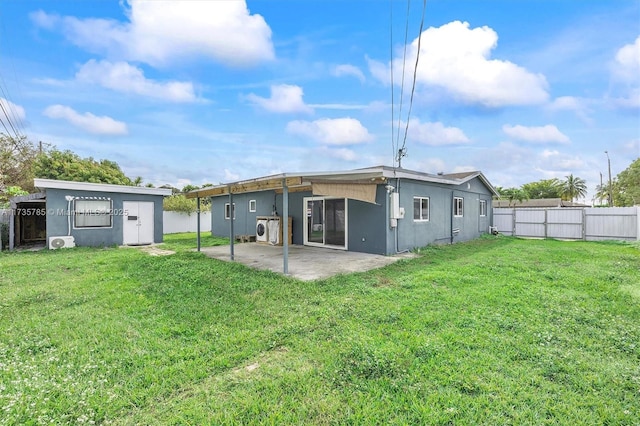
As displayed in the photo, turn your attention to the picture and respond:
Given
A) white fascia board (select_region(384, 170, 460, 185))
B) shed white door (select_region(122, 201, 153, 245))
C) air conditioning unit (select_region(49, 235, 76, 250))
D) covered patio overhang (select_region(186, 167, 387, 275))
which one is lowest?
air conditioning unit (select_region(49, 235, 76, 250))

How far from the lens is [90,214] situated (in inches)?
421

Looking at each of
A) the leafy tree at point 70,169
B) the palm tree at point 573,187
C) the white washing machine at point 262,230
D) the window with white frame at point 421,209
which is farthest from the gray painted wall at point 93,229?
the palm tree at point 573,187

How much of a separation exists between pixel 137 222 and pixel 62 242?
7.60ft

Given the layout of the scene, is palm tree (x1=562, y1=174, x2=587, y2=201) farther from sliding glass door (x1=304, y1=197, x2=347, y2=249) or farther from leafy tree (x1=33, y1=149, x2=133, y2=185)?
leafy tree (x1=33, y1=149, x2=133, y2=185)

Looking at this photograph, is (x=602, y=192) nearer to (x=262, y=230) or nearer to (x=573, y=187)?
(x=573, y=187)

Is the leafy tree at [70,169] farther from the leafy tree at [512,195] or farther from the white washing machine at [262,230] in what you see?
the leafy tree at [512,195]

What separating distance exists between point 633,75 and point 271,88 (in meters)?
11.5

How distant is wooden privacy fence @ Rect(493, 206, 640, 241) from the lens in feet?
40.8

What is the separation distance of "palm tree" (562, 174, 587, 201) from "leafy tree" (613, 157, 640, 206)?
9280 mm

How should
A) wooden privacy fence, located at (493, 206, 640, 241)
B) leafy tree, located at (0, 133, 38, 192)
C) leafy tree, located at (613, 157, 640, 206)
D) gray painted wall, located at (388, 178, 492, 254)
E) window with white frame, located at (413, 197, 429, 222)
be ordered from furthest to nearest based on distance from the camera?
leafy tree, located at (613, 157, 640, 206) < leafy tree, located at (0, 133, 38, 192) < wooden privacy fence, located at (493, 206, 640, 241) < window with white frame, located at (413, 197, 429, 222) < gray painted wall, located at (388, 178, 492, 254)

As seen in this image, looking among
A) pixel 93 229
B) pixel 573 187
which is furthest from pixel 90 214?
pixel 573 187

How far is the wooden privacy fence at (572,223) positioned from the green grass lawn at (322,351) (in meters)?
9.59

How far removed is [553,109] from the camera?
463 inches

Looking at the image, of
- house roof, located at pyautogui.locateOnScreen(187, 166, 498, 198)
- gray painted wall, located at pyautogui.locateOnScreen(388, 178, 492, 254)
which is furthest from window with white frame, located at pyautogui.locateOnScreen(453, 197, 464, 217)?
house roof, located at pyautogui.locateOnScreen(187, 166, 498, 198)
